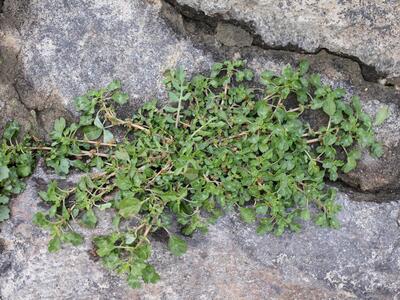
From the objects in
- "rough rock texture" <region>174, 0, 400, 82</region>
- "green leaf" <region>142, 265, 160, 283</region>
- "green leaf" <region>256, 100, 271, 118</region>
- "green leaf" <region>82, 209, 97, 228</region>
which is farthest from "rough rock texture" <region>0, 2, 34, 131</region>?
"green leaf" <region>256, 100, 271, 118</region>

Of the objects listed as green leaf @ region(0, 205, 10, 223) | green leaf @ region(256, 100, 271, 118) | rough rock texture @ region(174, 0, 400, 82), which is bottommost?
green leaf @ region(0, 205, 10, 223)

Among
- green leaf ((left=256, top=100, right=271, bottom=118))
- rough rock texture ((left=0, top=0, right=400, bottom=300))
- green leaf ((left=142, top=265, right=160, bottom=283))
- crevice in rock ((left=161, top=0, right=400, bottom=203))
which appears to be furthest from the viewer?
crevice in rock ((left=161, top=0, right=400, bottom=203))

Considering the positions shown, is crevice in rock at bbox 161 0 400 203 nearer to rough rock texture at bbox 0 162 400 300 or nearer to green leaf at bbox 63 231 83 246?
rough rock texture at bbox 0 162 400 300

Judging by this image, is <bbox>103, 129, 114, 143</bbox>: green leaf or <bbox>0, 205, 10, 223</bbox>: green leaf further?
<bbox>103, 129, 114, 143</bbox>: green leaf

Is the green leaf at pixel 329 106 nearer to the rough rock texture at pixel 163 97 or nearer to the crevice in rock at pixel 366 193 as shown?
the rough rock texture at pixel 163 97

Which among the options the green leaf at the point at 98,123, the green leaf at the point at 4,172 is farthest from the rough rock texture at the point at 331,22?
the green leaf at the point at 4,172

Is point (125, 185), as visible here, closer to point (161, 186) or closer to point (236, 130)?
point (161, 186)
